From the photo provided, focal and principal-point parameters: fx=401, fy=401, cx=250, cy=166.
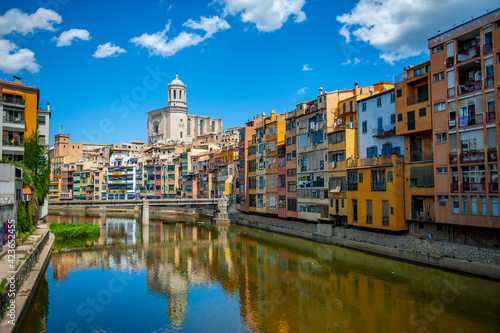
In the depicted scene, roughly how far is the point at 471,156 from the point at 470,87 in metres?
4.66

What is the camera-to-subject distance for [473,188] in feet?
84.8

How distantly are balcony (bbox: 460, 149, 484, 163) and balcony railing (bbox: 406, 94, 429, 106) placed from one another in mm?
5733

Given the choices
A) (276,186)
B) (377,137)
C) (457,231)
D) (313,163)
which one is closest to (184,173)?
(276,186)

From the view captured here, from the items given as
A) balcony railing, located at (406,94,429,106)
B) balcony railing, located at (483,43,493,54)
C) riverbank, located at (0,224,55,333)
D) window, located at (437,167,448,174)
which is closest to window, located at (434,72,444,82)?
balcony railing, located at (406,94,429,106)

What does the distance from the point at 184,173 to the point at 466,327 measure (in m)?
75.7

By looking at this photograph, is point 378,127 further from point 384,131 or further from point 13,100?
point 13,100

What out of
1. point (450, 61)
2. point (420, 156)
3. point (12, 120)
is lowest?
point (420, 156)

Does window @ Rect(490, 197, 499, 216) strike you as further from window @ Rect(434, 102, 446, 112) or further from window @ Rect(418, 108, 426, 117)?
window @ Rect(418, 108, 426, 117)

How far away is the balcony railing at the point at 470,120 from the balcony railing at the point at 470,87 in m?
1.74

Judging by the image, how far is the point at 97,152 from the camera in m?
137

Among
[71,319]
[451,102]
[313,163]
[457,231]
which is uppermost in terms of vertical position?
[451,102]

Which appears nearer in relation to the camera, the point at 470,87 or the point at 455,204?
the point at 470,87

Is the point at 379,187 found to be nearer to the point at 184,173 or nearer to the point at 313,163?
the point at 313,163

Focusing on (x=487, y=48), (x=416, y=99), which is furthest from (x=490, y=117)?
(x=416, y=99)
